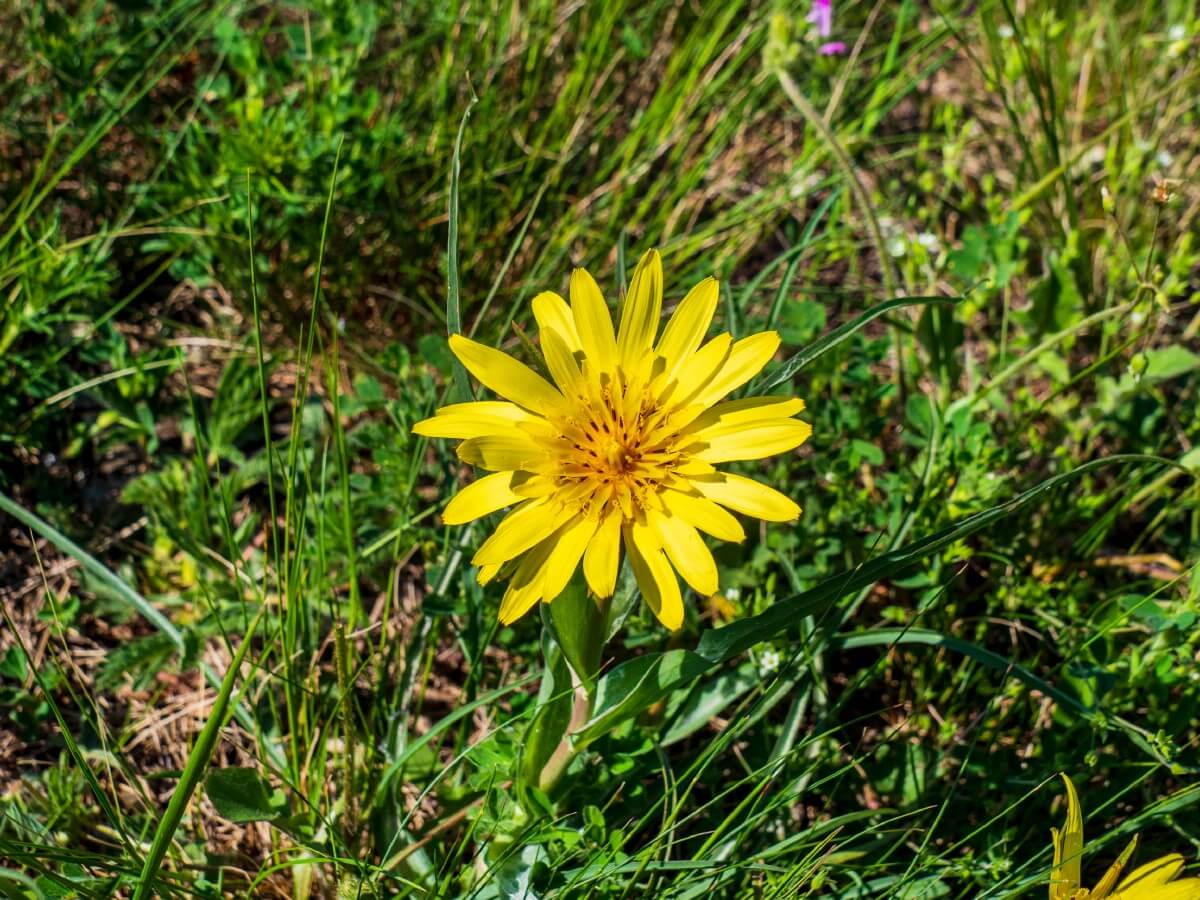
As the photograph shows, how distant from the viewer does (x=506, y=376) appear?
1.50 meters

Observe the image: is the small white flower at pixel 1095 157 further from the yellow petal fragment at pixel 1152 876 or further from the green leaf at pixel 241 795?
the green leaf at pixel 241 795

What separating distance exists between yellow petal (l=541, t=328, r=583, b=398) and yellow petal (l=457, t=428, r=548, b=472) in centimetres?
11

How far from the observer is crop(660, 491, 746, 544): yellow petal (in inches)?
54.1

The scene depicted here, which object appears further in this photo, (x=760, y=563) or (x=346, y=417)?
(x=346, y=417)

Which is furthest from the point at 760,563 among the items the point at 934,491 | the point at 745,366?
the point at 745,366

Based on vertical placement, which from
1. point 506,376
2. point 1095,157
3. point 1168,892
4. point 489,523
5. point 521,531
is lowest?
point 1168,892

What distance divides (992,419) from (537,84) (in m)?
1.69

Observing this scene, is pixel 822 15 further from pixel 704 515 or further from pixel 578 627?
pixel 578 627

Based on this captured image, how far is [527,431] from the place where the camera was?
4.92ft

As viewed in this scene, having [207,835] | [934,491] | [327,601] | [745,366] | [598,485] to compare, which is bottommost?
[207,835]

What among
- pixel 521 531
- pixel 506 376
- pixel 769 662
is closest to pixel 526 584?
pixel 521 531

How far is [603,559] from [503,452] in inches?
8.7

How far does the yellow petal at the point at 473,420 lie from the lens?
1.44 meters

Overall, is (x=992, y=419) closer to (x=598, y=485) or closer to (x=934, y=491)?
(x=934, y=491)
